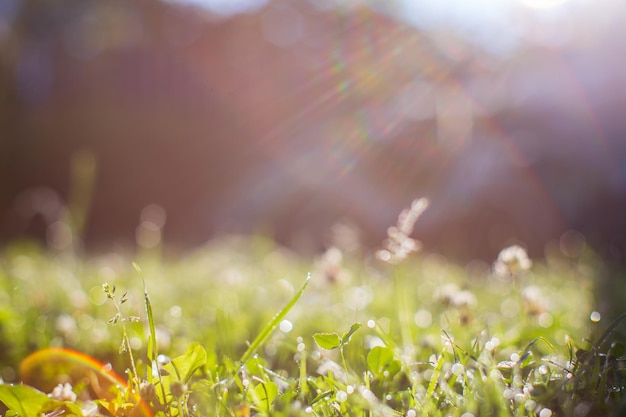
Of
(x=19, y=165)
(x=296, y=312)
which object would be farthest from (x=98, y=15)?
(x=296, y=312)

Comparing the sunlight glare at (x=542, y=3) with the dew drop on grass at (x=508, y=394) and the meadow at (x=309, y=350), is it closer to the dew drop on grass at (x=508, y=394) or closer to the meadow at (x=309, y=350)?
the meadow at (x=309, y=350)

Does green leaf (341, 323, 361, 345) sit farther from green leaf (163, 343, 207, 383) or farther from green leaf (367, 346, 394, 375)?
Result: green leaf (163, 343, 207, 383)

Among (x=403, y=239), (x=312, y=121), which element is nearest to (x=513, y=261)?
(x=403, y=239)

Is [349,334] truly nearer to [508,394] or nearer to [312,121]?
[508,394]

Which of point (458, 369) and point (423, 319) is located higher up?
point (458, 369)

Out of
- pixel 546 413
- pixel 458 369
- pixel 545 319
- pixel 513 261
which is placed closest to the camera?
pixel 546 413

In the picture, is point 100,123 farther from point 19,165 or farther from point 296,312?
point 296,312
